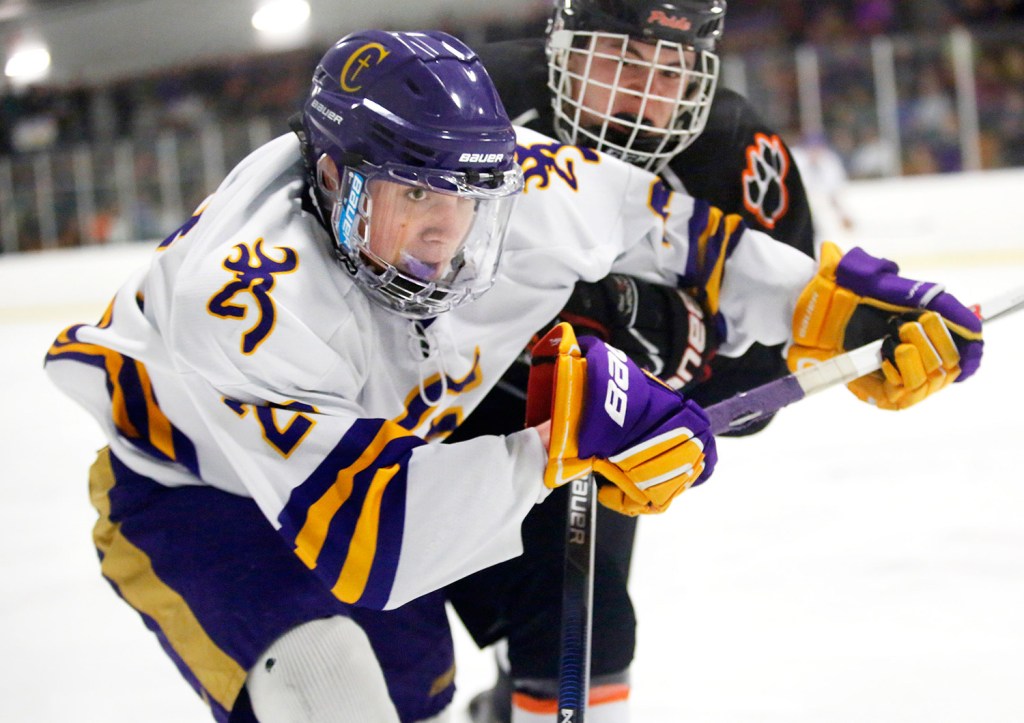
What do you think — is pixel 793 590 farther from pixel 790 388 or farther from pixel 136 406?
pixel 136 406

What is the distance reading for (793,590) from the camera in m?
2.22

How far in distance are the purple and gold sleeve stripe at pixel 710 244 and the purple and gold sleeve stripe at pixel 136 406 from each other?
77 cm

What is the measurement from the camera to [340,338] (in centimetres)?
132

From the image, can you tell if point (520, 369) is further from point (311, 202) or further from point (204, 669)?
point (204, 669)

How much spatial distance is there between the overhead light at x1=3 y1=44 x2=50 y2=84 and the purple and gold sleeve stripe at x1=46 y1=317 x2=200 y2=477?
1011 cm

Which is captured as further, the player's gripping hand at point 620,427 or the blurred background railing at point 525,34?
the blurred background railing at point 525,34

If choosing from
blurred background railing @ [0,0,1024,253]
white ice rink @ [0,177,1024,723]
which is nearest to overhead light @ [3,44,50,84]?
blurred background railing @ [0,0,1024,253]

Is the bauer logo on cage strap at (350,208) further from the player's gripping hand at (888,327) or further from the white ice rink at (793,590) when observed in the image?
the white ice rink at (793,590)

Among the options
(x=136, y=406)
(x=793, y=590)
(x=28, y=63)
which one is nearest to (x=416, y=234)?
(x=136, y=406)

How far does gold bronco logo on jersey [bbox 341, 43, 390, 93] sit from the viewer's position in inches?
52.3

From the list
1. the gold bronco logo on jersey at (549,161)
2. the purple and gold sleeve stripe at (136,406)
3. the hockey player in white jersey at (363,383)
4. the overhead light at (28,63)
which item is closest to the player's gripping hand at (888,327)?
the hockey player in white jersey at (363,383)

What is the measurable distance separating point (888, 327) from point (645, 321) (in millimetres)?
337

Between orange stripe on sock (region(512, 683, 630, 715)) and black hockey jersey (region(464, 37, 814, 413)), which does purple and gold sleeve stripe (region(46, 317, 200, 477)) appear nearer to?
orange stripe on sock (region(512, 683, 630, 715))

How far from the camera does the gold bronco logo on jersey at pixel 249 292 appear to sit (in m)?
1.21
